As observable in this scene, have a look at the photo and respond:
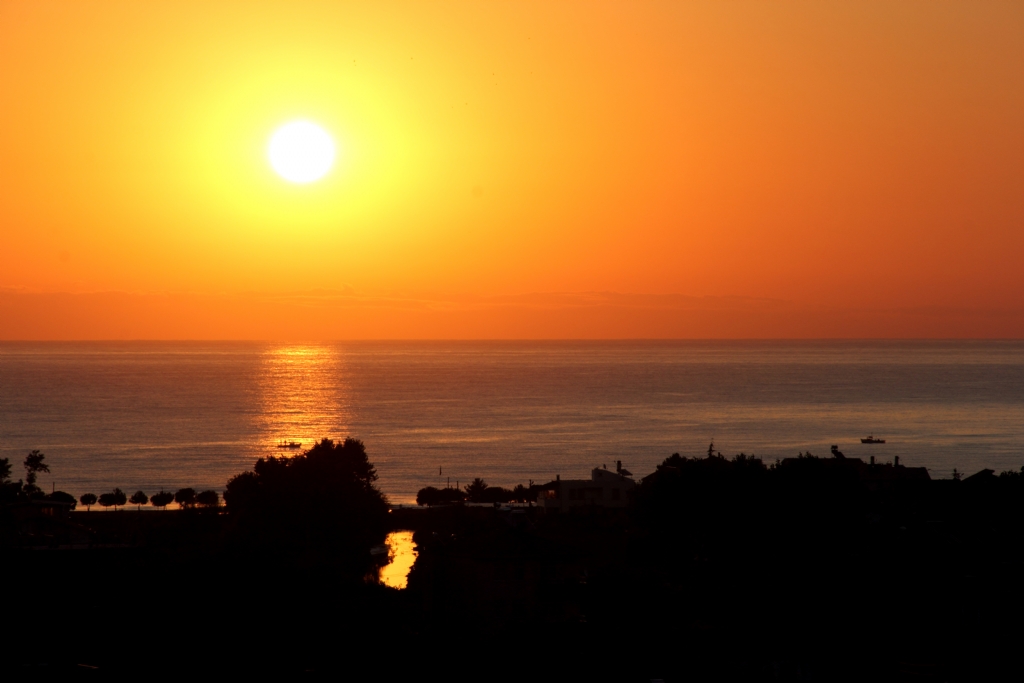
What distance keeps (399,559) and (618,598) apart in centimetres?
2136

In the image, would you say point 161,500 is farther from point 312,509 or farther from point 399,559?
point 312,509

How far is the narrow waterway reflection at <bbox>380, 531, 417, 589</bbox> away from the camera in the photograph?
44625 mm

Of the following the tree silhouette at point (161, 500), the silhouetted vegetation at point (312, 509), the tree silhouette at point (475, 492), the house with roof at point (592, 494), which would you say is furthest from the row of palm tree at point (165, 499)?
the silhouetted vegetation at point (312, 509)

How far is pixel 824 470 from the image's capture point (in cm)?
4478

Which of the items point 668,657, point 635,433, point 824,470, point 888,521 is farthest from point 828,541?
point 635,433

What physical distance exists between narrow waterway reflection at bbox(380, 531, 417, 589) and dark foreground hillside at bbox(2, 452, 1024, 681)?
1.23 meters

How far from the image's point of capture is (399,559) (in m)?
51.8

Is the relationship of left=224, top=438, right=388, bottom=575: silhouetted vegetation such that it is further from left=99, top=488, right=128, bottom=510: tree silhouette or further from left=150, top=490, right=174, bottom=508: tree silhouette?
left=99, top=488, right=128, bottom=510: tree silhouette

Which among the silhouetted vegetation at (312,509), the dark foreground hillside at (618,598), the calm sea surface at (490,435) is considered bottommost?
the dark foreground hillside at (618,598)

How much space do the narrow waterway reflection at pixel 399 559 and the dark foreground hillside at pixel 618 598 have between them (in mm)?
1231

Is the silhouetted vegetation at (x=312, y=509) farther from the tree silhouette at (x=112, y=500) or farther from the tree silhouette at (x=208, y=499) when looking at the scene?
the tree silhouette at (x=112, y=500)

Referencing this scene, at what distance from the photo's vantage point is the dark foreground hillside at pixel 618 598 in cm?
2283

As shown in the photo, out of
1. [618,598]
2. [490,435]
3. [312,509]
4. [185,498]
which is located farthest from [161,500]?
[490,435]

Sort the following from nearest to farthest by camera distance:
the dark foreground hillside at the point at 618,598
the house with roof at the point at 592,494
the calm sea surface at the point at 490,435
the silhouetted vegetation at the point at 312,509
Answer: the dark foreground hillside at the point at 618,598
the silhouetted vegetation at the point at 312,509
the house with roof at the point at 592,494
the calm sea surface at the point at 490,435
